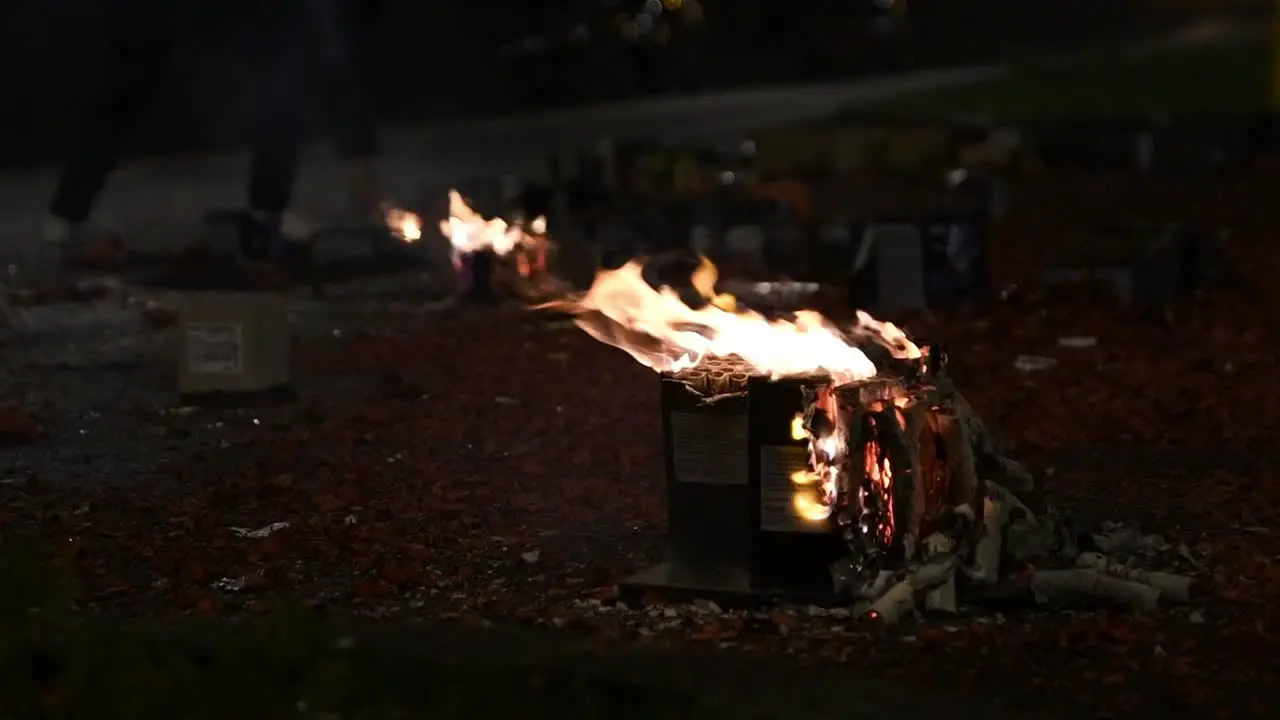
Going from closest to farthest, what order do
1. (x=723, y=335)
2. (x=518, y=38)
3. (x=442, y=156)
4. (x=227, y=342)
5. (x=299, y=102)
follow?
1. (x=723, y=335)
2. (x=227, y=342)
3. (x=299, y=102)
4. (x=442, y=156)
5. (x=518, y=38)

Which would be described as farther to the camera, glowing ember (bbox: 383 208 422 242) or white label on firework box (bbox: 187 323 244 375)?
glowing ember (bbox: 383 208 422 242)

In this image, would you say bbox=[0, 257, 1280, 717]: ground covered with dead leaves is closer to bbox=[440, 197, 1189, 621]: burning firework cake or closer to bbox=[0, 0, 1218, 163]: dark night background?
bbox=[440, 197, 1189, 621]: burning firework cake

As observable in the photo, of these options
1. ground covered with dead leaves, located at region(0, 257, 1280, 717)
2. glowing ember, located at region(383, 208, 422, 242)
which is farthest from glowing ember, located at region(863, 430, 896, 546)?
glowing ember, located at region(383, 208, 422, 242)

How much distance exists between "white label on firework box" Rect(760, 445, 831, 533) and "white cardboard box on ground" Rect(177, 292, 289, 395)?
11.1 ft

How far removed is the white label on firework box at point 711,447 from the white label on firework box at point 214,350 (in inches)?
130

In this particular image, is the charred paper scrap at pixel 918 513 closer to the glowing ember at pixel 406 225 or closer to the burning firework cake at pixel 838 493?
the burning firework cake at pixel 838 493

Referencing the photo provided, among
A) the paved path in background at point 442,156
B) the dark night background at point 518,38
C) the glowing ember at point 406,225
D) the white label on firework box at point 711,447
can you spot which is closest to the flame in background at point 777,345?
the white label on firework box at point 711,447

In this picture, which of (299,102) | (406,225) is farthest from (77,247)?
(406,225)

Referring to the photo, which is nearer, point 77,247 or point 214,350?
point 214,350

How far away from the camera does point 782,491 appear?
5512mm

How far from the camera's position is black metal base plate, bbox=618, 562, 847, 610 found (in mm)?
5504

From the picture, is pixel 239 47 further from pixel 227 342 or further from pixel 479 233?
pixel 227 342

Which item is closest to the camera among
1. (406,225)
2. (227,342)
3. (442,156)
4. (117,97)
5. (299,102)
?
(227,342)

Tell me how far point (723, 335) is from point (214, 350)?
3.26 meters
